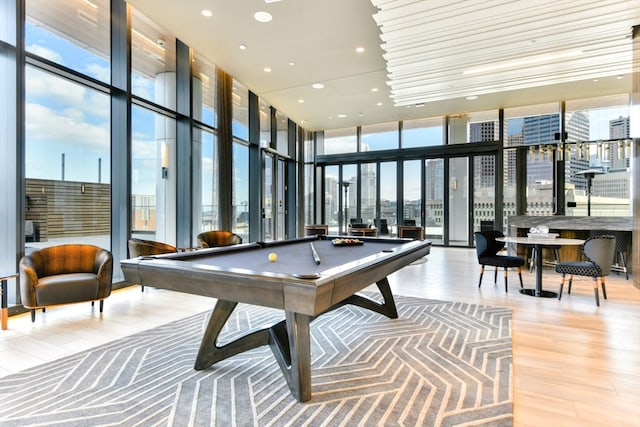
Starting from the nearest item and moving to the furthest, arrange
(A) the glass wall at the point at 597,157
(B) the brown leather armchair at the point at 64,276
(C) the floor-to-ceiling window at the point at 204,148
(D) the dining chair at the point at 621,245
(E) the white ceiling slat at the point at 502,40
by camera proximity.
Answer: (B) the brown leather armchair at the point at 64,276 < (E) the white ceiling slat at the point at 502,40 < (D) the dining chair at the point at 621,245 < (C) the floor-to-ceiling window at the point at 204,148 < (A) the glass wall at the point at 597,157

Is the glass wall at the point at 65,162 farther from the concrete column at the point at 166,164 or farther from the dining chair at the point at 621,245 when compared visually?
the dining chair at the point at 621,245

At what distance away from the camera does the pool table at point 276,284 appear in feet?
5.69

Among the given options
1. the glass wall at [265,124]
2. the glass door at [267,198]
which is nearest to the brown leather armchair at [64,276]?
the glass door at [267,198]

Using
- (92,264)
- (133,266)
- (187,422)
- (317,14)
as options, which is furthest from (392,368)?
(317,14)

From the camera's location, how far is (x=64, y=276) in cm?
363

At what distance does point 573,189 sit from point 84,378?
36.1 feet

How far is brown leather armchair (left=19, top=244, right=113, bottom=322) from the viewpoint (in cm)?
328

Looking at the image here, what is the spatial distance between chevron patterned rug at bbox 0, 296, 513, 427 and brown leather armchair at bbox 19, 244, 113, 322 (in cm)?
99

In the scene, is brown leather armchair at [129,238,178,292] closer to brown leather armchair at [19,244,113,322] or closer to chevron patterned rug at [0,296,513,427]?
brown leather armchair at [19,244,113,322]

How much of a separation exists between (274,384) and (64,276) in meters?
2.93

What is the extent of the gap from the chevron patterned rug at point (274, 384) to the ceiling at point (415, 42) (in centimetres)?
381

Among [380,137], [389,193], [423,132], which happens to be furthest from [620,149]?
[380,137]

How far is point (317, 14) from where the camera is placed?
4781 mm

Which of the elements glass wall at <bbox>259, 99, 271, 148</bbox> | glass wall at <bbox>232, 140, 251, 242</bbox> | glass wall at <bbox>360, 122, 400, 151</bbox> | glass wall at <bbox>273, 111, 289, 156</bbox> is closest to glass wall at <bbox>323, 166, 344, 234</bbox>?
glass wall at <bbox>360, 122, 400, 151</bbox>
